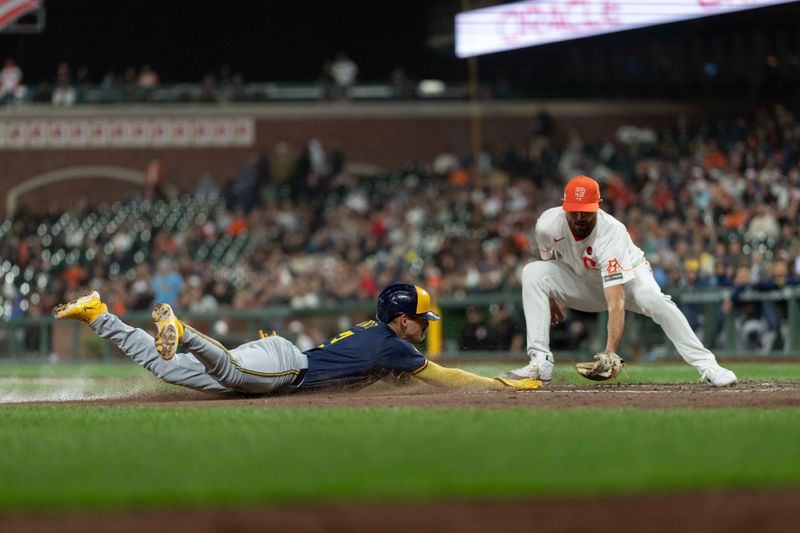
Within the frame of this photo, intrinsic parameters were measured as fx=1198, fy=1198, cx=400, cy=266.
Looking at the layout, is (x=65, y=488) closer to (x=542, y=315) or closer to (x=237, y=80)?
(x=542, y=315)

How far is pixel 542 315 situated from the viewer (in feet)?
30.0

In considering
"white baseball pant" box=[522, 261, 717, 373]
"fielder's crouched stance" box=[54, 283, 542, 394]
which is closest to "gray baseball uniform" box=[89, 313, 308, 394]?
"fielder's crouched stance" box=[54, 283, 542, 394]

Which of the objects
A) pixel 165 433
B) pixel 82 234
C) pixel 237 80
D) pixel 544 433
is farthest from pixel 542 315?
pixel 237 80

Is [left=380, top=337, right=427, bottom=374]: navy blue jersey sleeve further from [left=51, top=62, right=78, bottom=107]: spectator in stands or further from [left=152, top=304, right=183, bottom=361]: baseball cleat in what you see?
[left=51, top=62, right=78, bottom=107]: spectator in stands

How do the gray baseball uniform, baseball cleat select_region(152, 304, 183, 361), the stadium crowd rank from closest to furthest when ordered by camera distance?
baseball cleat select_region(152, 304, 183, 361)
the gray baseball uniform
the stadium crowd

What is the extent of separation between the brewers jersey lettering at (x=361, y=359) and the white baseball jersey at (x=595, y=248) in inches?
58.2

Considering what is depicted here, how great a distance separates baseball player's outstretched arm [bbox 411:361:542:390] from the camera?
8281 millimetres

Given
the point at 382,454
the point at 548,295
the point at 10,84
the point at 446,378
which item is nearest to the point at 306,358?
the point at 446,378

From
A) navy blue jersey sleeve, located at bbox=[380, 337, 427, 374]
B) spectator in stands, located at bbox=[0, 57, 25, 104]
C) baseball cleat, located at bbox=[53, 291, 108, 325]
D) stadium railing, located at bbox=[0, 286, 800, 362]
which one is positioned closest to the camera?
baseball cleat, located at bbox=[53, 291, 108, 325]

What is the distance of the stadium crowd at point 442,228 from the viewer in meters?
18.0

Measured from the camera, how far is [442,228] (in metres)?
24.0

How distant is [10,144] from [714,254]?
23337 mm

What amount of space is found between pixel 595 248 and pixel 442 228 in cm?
1532

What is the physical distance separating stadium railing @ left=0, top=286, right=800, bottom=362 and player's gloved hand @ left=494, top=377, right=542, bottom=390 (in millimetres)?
7571
